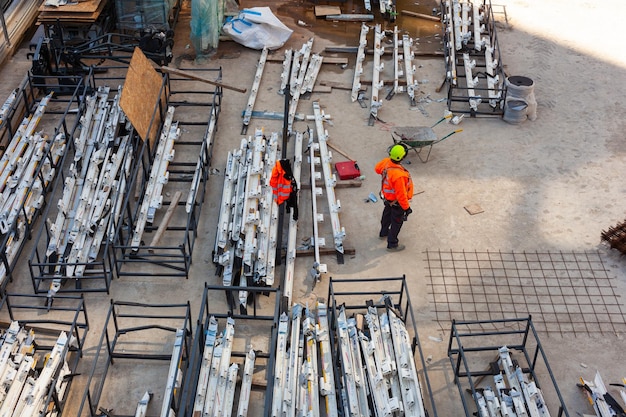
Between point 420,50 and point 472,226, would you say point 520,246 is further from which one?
point 420,50

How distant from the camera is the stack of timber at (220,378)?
11.3 meters

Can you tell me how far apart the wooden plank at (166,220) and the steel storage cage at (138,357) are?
1.35 metres

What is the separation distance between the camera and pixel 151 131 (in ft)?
54.3

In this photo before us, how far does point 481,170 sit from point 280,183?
454 centimetres

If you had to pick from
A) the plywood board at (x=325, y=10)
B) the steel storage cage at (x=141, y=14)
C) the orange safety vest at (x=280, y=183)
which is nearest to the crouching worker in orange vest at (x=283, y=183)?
the orange safety vest at (x=280, y=183)

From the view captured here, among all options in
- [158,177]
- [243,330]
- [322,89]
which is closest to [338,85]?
[322,89]

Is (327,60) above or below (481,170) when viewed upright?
above

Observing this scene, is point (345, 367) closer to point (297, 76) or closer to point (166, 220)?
point (166, 220)

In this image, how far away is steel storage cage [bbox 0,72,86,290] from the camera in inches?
557

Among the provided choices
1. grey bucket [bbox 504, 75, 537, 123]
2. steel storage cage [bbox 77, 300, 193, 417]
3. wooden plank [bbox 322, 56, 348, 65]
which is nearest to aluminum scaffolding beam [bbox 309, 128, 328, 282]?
steel storage cage [bbox 77, 300, 193, 417]

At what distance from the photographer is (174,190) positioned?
51.8ft

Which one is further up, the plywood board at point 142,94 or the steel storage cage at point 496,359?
the plywood board at point 142,94

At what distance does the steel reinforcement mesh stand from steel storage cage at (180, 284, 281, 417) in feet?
9.06

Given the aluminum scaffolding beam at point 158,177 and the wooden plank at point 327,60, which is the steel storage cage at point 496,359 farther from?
the wooden plank at point 327,60
